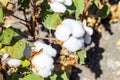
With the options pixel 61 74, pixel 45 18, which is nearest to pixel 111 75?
pixel 61 74

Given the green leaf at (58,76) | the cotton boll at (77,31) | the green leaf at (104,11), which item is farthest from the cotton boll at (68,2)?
the green leaf at (104,11)

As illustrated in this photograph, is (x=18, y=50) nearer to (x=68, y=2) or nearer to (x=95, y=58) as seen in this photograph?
(x=68, y=2)

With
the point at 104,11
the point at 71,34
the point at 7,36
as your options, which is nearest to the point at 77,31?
the point at 71,34

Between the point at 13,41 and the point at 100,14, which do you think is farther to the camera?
the point at 100,14

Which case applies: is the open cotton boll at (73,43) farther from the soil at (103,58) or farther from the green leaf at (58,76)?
the soil at (103,58)

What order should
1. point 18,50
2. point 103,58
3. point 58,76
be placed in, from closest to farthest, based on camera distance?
point 18,50 < point 58,76 < point 103,58

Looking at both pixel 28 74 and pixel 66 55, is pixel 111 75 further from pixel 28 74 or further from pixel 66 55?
pixel 28 74
